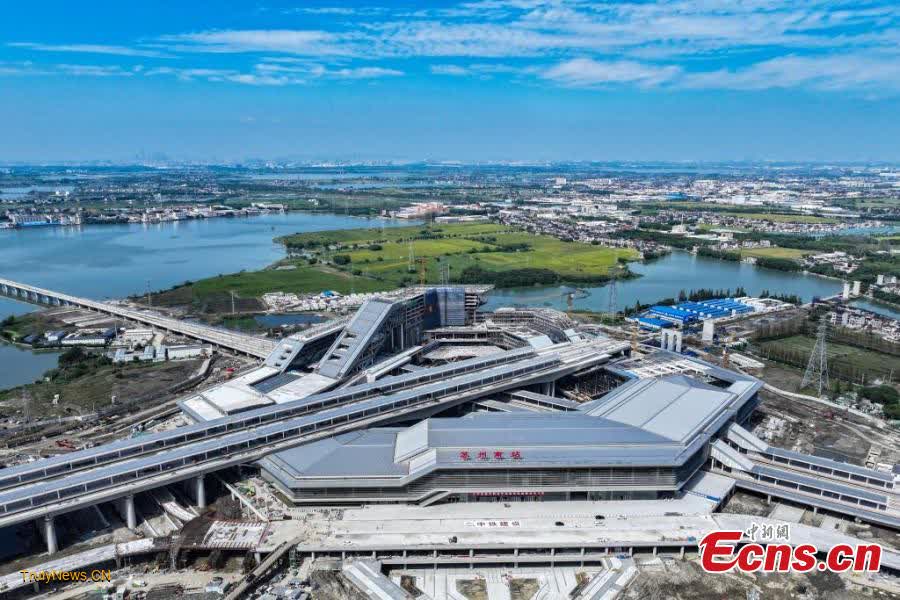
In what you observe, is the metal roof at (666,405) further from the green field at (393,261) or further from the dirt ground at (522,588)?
the green field at (393,261)

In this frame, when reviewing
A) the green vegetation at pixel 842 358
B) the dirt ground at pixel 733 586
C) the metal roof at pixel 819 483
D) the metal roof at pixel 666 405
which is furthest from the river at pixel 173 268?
the dirt ground at pixel 733 586

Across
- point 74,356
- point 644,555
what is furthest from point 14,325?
point 644,555

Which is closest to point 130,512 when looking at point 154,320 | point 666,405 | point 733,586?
point 733,586

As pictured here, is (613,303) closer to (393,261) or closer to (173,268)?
(393,261)

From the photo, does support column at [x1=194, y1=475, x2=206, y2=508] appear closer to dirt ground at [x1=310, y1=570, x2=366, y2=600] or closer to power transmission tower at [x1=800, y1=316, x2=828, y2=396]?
dirt ground at [x1=310, y1=570, x2=366, y2=600]

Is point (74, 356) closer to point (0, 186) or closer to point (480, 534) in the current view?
point (480, 534)
